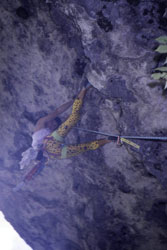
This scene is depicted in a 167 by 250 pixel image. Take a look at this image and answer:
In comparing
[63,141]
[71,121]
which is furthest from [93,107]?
[63,141]

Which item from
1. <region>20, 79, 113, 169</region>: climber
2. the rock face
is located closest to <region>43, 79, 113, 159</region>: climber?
<region>20, 79, 113, 169</region>: climber

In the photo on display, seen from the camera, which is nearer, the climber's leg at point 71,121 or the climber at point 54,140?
the climber's leg at point 71,121

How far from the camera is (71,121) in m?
4.54

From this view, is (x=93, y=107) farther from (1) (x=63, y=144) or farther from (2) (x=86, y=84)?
(1) (x=63, y=144)

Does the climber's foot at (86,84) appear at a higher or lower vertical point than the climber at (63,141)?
higher

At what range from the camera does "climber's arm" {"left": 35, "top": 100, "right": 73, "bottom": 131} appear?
4.63 meters

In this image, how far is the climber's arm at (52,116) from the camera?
4.63 m

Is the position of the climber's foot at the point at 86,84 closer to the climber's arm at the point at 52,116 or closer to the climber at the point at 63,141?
the climber at the point at 63,141

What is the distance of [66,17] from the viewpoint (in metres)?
3.93

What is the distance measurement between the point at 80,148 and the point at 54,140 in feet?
2.16

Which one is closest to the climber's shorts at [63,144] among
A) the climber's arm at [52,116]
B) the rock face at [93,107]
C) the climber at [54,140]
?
the climber at [54,140]

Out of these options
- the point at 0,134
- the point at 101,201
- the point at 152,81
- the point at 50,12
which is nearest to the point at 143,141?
the point at 152,81

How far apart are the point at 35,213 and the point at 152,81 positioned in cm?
536

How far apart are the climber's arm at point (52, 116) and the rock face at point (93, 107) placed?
136 mm
